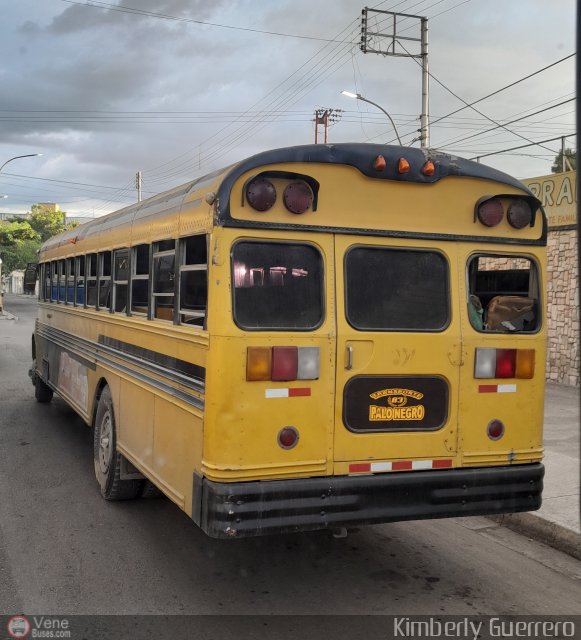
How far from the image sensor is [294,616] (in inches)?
156

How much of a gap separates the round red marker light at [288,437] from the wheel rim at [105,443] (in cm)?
254

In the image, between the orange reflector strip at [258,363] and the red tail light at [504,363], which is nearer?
the orange reflector strip at [258,363]

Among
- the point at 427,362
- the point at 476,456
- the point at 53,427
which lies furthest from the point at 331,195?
the point at 53,427

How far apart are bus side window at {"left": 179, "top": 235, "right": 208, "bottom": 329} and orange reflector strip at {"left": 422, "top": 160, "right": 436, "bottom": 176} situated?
4.66 ft

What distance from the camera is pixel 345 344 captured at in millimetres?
4027

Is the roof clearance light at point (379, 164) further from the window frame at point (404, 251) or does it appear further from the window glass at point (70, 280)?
the window glass at point (70, 280)

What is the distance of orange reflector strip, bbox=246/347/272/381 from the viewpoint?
3.79 m

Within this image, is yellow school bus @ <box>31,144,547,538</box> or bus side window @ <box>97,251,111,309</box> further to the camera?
bus side window @ <box>97,251,111,309</box>

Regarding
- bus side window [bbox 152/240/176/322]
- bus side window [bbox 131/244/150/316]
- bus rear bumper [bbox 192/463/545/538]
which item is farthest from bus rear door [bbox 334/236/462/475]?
bus side window [bbox 131/244/150/316]

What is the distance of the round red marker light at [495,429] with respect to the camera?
4.34 meters

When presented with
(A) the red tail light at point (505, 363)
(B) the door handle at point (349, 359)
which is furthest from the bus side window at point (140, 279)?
(A) the red tail light at point (505, 363)

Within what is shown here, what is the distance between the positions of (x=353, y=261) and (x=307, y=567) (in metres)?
2.16

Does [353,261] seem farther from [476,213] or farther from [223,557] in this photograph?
[223,557]

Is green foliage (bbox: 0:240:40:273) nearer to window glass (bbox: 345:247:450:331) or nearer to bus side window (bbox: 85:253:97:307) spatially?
bus side window (bbox: 85:253:97:307)
